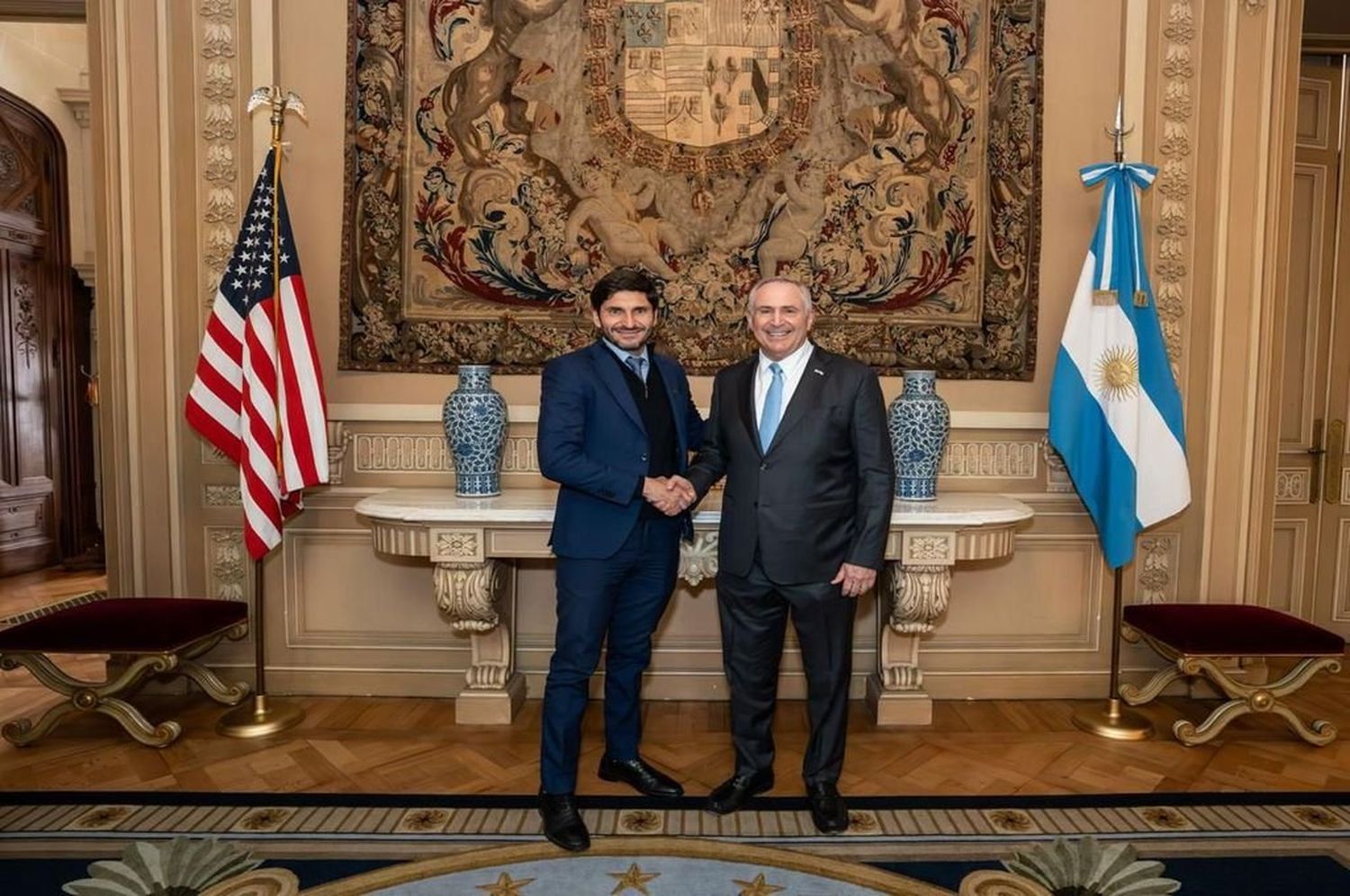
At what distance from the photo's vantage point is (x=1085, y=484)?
3.13 meters

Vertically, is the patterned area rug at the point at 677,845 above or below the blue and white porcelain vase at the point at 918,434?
below

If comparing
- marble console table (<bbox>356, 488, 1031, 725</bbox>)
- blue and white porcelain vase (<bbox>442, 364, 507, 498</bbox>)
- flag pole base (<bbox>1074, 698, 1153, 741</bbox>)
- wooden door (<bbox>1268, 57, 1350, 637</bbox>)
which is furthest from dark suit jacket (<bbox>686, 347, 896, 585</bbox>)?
wooden door (<bbox>1268, 57, 1350, 637</bbox>)

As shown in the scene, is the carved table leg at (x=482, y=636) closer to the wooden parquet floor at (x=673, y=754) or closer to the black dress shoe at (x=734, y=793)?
the wooden parquet floor at (x=673, y=754)

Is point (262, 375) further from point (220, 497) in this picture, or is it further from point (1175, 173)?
A: point (1175, 173)

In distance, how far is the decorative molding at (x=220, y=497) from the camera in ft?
11.1

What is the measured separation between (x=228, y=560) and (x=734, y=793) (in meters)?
2.25

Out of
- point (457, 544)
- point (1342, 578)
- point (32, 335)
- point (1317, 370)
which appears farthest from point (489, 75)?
point (1342, 578)

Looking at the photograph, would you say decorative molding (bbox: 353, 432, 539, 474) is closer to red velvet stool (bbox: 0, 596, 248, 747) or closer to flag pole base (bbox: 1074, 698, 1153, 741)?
red velvet stool (bbox: 0, 596, 248, 747)

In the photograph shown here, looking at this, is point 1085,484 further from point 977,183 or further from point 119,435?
point 119,435

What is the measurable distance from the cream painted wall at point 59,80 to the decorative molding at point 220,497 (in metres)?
3.91

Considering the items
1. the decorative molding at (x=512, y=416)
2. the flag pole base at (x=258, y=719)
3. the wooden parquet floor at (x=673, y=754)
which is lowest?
the wooden parquet floor at (x=673, y=754)

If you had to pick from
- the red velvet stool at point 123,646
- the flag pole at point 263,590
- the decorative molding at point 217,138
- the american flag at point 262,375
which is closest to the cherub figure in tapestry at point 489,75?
the flag pole at point 263,590

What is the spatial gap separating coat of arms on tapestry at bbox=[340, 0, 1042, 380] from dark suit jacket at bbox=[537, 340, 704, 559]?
984 millimetres

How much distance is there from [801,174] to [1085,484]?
159 centimetres
